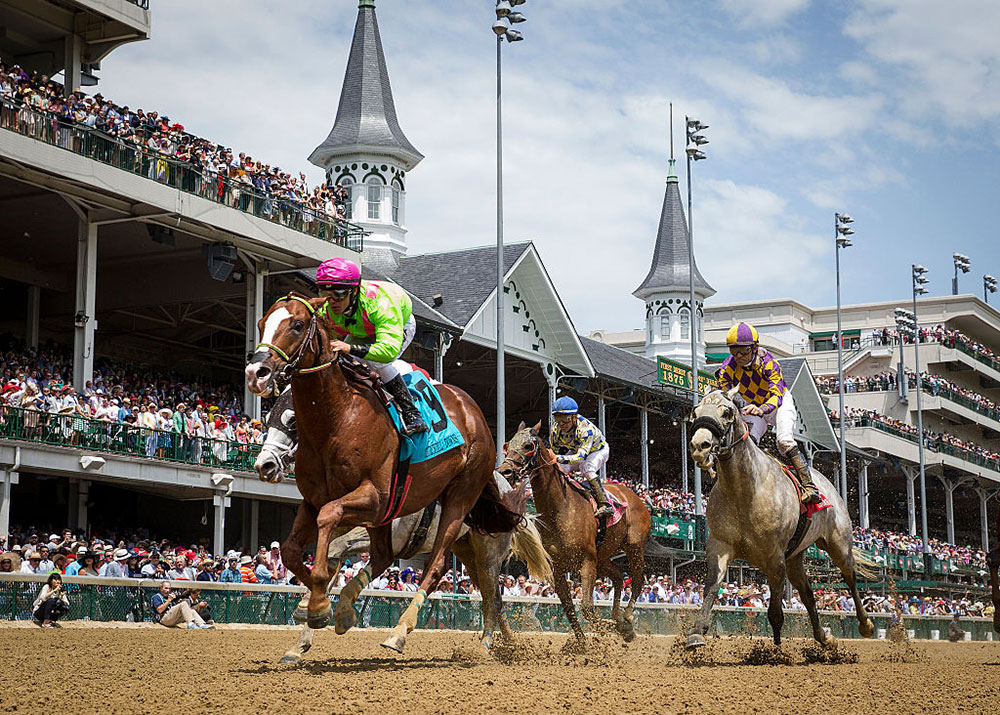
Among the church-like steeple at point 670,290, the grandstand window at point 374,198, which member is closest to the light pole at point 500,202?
the grandstand window at point 374,198

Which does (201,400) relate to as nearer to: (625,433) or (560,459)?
(560,459)

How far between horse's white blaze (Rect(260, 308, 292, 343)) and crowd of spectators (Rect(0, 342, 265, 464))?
537 inches

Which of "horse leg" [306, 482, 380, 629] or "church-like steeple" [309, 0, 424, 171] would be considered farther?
"church-like steeple" [309, 0, 424, 171]

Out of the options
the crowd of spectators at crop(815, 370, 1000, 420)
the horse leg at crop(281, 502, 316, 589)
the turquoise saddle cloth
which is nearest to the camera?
the horse leg at crop(281, 502, 316, 589)

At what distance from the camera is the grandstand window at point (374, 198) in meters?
42.8

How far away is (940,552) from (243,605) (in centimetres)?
4239

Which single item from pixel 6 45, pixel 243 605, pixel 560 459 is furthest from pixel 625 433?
pixel 560 459

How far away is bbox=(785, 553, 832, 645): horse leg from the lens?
Result: 35.9ft

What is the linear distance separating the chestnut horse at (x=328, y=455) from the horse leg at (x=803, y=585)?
13.9 ft

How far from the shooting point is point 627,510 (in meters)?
13.6

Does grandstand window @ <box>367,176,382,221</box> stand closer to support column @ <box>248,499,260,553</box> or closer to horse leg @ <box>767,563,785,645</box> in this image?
support column @ <box>248,499,260,553</box>

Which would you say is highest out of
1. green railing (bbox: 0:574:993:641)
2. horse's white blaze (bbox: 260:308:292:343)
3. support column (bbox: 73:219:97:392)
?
support column (bbox: 73:219:97:392)

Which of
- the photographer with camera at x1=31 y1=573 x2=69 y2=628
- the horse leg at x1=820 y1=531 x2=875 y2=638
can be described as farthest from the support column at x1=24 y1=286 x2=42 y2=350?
the horse leg at x1=820 y1=531 x2=875 y2=638

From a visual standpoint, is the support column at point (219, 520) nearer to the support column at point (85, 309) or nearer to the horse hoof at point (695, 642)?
the support column at point (85, 309)
